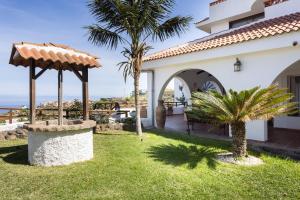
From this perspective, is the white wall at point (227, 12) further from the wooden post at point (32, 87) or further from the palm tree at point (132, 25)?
the wooden post at point (32, 87)

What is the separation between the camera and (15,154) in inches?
356

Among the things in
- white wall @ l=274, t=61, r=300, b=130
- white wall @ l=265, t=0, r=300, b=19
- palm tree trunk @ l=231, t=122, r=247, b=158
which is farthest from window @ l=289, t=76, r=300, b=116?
palm tree trunk @ l=231, t=122, r=247, b=158

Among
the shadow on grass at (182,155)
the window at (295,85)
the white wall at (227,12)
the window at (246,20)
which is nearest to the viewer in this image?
the shadow on grass at (182,155)

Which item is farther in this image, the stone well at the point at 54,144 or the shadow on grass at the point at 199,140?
the shadow on grass at the point at 199,140

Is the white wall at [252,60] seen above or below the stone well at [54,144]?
above

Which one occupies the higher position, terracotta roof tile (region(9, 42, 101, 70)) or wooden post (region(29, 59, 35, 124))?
terracotta roof tile (region(9, 42, 101, 70))

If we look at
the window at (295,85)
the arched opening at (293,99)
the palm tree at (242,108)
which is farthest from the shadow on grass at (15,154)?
the window at (295,85)

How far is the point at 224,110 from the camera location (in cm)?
768

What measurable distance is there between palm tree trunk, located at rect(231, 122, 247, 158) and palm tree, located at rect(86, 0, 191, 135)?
202 inches

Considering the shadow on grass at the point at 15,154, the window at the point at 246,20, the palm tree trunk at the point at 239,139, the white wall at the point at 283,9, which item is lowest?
the shadow on grass at the point at 15,154

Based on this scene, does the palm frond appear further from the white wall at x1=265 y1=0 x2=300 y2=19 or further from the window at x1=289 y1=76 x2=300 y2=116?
the white wall at x1=265 y1=0 x2=300 y2=19

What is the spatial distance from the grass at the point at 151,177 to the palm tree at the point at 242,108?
104 cm

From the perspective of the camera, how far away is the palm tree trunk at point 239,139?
788 centimetres

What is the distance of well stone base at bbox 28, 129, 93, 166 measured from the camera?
24.8 ft
